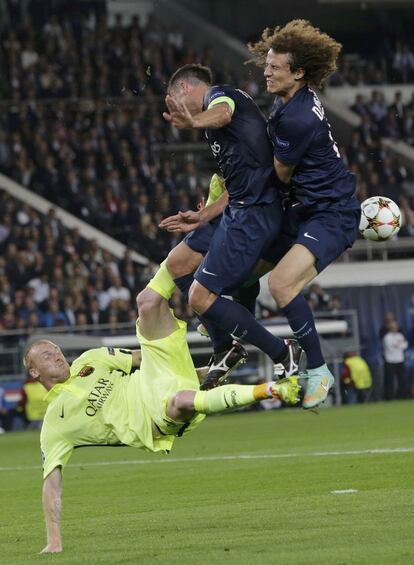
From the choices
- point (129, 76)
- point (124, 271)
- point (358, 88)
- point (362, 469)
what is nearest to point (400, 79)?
point (358, 88)

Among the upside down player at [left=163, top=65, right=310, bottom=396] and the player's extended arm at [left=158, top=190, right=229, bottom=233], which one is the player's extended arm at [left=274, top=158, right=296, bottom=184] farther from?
the player's extended arm at [left=158, top=190, right=229, bottom=233]

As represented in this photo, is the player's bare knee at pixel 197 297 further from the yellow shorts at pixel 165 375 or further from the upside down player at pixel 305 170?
the yellow shorts at pixel 165 375

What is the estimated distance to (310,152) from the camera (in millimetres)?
10047

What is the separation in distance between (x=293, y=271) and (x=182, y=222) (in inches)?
37.7

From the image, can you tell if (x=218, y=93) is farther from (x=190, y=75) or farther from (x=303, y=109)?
(x=303, y=109)

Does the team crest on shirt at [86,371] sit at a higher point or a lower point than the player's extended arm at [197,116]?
lower

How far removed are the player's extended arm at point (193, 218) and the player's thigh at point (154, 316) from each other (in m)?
0.76

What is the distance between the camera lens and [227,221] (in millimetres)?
10273

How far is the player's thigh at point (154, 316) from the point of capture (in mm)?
10852

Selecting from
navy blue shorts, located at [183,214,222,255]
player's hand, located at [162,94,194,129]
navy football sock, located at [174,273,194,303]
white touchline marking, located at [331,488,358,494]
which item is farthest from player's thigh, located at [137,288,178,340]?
white touchline marking, located at [331,488,358,494]

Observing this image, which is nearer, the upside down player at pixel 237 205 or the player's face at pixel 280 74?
the player's face at pixel 280 74

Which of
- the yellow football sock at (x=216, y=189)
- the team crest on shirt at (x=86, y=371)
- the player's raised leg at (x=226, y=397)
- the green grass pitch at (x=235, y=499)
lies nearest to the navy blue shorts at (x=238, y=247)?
the yellow football sock at (x=216, y=189)

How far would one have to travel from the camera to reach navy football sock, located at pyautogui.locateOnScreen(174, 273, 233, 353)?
1063 centimetres

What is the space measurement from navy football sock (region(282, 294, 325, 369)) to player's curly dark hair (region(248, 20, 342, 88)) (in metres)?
1.68
